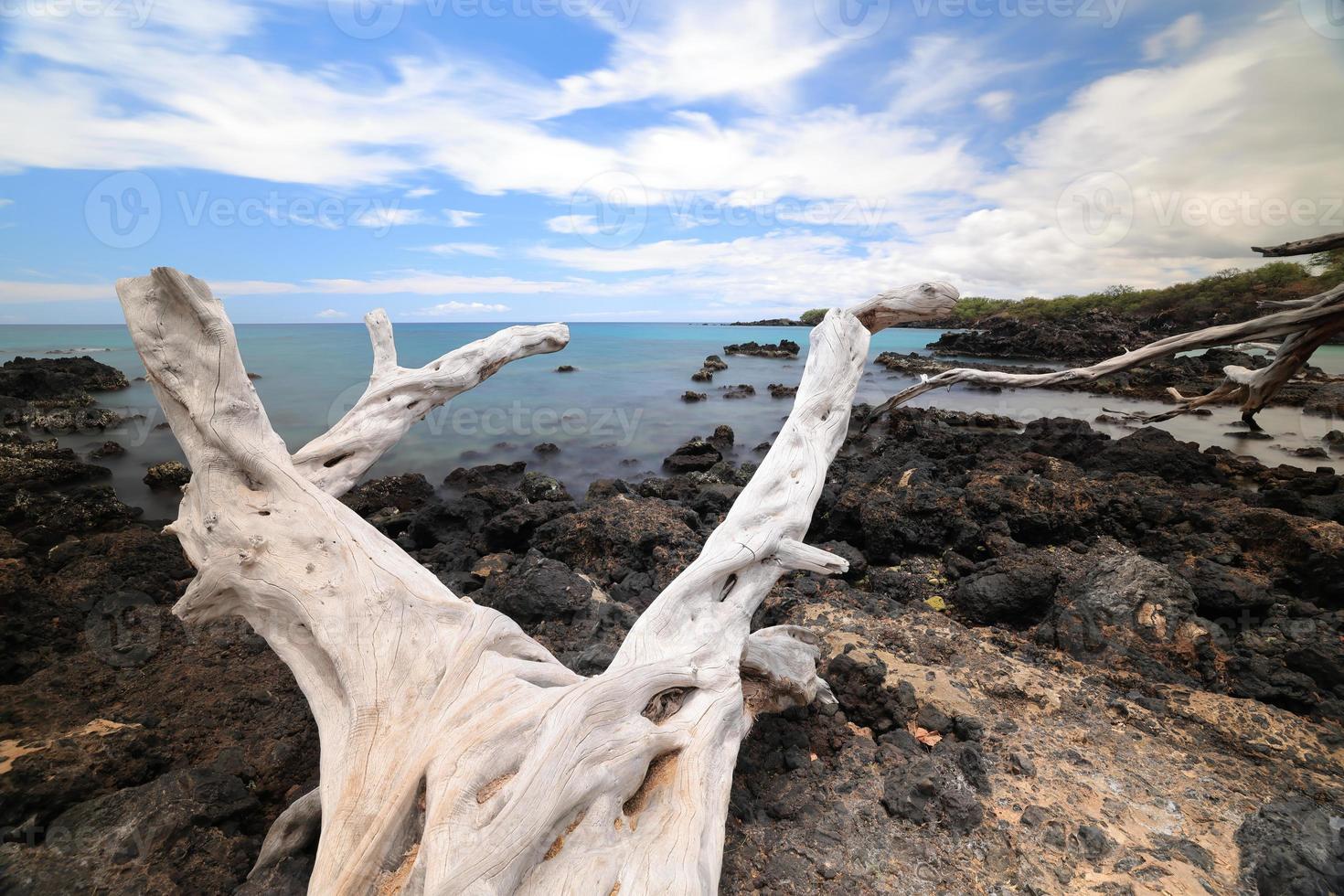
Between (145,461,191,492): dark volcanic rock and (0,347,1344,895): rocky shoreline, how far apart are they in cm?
271

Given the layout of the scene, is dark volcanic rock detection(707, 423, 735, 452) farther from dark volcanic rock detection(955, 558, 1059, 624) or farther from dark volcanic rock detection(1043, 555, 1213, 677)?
dark volcanic rock detection(1043, 555, 1213, 677)

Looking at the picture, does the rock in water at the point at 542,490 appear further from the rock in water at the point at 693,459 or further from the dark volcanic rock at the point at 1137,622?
the dark volcanic rock at the point at 1137,622

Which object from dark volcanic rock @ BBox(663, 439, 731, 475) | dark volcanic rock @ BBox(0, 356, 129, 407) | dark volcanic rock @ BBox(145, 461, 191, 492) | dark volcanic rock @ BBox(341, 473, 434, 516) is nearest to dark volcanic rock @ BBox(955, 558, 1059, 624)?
dark volcanic rock @ BBox(663, 439, 731, 475)

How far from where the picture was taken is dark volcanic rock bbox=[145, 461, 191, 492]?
28.9ft

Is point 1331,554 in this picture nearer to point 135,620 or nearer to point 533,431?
point 135,620

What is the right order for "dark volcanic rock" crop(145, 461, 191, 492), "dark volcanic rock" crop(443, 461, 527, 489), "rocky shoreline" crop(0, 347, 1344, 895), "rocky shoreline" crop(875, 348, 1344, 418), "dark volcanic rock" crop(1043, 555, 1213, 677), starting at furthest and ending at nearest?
1. "rocky shoreline" crop(875, 348, 1344, 418)
2. "dark volcanic rock" crop(443, 461, 527, 489)
3. "dark volcanic rock" crop(145, 461, 191, 492)
4. "dark volcanic rock" crop(1043, 555, 1213, 677)
5. "rocky shoreline" crop(0, 347, 1344, 895)

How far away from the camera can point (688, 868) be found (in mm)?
1827

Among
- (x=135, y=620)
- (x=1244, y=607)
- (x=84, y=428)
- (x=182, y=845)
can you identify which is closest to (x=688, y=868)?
(x=182, y=845)

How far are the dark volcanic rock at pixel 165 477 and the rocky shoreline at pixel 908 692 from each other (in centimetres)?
271

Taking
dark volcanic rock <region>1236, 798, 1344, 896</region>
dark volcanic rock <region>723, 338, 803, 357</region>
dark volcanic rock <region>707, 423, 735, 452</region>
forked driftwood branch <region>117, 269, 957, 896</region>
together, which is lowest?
dark volcanic rock <region>707, 423, 735, 452</region>

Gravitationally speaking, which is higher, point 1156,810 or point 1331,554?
point 1331,554

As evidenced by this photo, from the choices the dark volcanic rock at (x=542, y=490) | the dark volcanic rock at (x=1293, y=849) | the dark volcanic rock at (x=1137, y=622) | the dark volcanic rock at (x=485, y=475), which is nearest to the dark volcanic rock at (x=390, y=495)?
the dark volcanic rock at (x=485, y=475)

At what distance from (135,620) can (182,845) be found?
295 cm

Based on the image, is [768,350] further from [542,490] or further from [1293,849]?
[1293,849]
